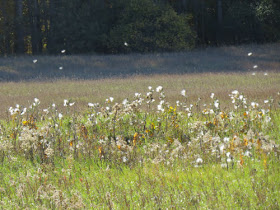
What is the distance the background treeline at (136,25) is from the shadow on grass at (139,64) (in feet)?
14.1

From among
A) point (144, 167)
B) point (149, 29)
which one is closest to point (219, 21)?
point (149, 29)

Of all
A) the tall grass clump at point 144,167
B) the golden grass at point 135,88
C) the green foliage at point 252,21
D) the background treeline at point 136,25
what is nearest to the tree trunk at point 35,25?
the background treeline at point 136,25

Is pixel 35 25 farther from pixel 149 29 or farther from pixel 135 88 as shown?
pixel 135 88

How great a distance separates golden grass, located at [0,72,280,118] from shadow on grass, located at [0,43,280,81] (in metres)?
2.21

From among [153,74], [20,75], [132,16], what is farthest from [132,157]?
[132,16]

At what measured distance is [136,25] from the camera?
32.8m

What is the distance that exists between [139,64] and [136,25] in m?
8.18

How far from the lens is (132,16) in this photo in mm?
33688

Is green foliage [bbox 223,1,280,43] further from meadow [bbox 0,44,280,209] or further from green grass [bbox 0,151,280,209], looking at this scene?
green grass [bbox 0,151,280,209]

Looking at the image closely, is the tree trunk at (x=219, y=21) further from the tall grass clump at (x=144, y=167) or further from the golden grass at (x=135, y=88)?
the tall grass clump at (x=144, y=167)

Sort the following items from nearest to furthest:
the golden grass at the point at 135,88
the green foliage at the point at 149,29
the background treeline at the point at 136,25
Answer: the golden grass at the point at 135,88, the green foliage at the point at 149,29, the background treeline at the point at 136,25

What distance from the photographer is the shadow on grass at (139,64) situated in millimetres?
21953

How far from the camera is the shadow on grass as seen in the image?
21953 millimetres

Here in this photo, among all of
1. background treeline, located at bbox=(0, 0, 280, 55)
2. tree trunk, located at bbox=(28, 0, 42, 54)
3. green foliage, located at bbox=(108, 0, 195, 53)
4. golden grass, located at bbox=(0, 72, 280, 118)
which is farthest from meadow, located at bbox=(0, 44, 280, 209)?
tree trunk, located at bbox=(28, 0, 42, 54)
